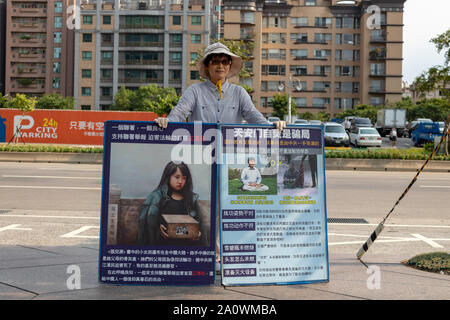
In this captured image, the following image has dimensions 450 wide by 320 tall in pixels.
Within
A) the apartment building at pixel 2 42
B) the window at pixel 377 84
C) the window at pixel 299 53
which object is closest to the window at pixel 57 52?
the apartment building at pixel 2 42

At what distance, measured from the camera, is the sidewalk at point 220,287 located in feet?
15.2

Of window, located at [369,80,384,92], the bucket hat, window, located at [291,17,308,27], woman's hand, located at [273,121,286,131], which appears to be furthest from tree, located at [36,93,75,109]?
woman's hand, located at [273,121,286,131]

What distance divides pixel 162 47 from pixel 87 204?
79.1 metres

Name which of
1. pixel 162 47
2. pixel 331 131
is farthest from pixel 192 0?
pixel 331 131

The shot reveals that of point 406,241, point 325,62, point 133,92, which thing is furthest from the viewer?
point 325,62

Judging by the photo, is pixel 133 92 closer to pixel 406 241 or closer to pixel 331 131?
pixel 331 131

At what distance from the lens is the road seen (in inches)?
301

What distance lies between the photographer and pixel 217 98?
5.57 metres

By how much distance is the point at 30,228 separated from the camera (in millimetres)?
8289

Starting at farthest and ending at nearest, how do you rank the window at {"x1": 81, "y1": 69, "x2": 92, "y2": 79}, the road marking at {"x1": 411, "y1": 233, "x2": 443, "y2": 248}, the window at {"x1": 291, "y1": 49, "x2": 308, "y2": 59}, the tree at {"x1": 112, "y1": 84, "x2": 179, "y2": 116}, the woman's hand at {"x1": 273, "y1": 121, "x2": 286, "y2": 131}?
the window at {"x1": 291, "y1": 49, "x2": 308, "y2": 59} → the window at {"x1": 81, "y1": 69, "x2": 92, "y2": 79} → the tree at {"x1": 112, "y1": 84, "x2": 179, "y2": 116} → the road marking at {"x1": 411, "y1": 233, "x2": 443, "y2": 248} → the woman's hand at {"x1": 273, "y1": 121, "x2": 286, "y2": 131}

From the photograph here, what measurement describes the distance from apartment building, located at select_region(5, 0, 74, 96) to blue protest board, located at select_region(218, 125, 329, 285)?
95.7 m

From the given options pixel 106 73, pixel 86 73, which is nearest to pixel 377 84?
pixel 106 73

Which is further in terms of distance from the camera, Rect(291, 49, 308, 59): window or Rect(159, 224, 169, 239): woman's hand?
Rect(291, 49, 308, 59): window

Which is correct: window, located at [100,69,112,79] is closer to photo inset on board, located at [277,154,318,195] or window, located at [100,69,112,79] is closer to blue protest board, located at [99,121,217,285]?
blue protest board, located at [99,121,217,285]
